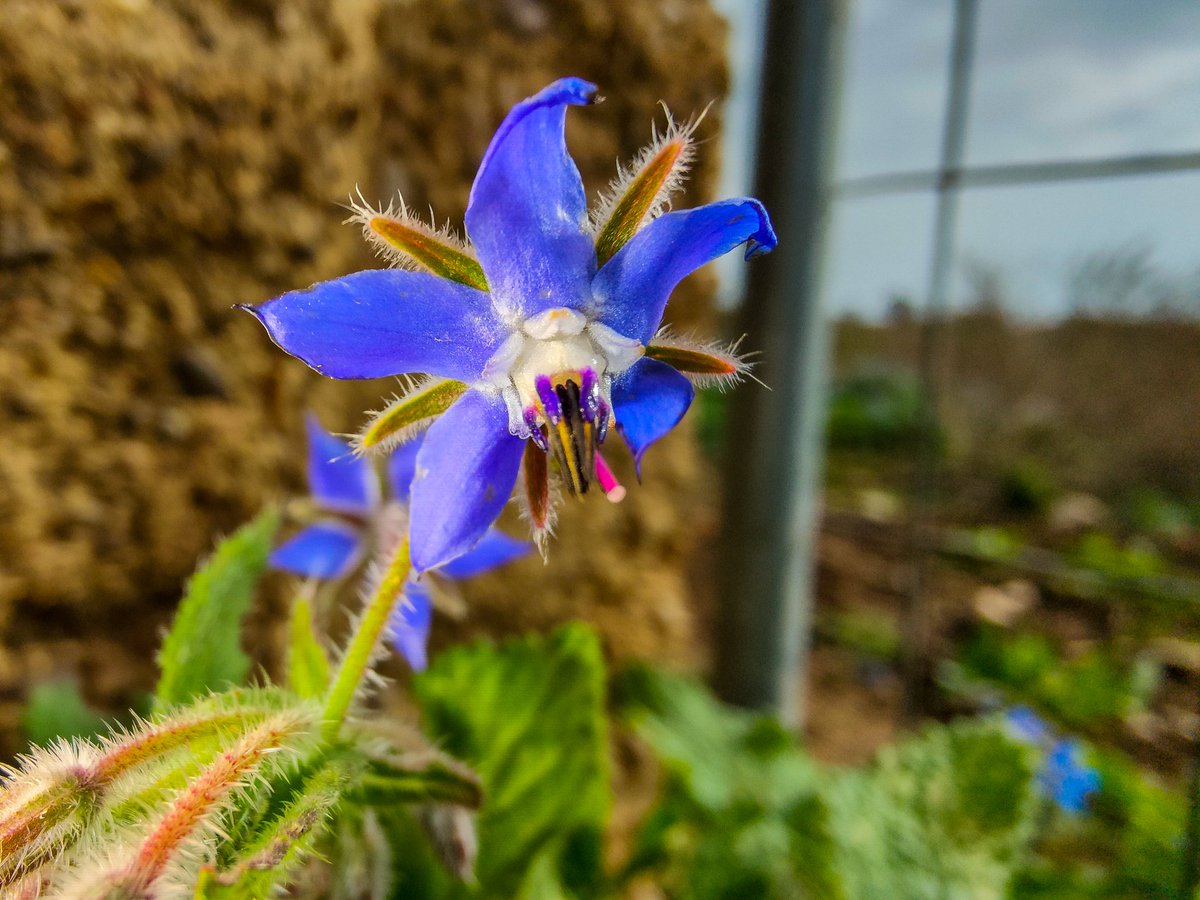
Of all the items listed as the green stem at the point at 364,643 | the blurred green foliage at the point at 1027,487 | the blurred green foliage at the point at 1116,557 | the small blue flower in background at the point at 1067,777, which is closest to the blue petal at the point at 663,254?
the green stem at the point at 364,643

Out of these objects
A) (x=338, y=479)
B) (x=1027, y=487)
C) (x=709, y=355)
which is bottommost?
(x=1027, y=487)

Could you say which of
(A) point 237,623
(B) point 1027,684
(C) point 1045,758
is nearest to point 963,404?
(B) point 1027,684

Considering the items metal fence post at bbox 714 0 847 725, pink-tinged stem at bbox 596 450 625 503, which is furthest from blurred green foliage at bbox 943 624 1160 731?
pink-tinged stem at bbox 596 450 625 503

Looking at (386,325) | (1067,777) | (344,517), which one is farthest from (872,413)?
(386,325)

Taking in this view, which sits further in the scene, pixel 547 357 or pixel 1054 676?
pixel 1054 676

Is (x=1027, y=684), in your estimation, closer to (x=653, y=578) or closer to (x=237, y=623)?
(x=653, y=578)

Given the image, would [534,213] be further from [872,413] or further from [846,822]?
[872,413]
